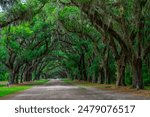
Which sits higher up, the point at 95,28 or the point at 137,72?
the point at 95,28

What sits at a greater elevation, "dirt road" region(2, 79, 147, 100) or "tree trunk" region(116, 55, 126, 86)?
"tree trunk" region(116, 55, 126, 86)

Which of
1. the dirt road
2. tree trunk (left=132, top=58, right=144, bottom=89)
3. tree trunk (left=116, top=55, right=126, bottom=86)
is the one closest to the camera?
the dirt road

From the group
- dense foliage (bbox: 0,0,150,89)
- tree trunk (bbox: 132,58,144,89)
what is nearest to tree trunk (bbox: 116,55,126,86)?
dense foliage (bbox: 0,0,150,89)

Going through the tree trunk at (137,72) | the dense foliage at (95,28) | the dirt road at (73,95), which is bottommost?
the dirt road at (73,95)

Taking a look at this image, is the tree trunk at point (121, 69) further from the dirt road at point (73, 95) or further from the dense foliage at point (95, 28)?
the dirt road at point (73, 95)

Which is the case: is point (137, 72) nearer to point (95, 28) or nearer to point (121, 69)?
point (121, 69)

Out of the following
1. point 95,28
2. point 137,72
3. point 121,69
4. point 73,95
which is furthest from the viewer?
point 121,69

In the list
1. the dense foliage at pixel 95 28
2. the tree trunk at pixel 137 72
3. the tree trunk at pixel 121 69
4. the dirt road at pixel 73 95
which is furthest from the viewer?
the tree trunk at pixel 121 69

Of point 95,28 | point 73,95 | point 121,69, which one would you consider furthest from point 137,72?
point 73,95

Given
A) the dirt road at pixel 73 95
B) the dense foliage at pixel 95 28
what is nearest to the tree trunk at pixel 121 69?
the dense foliage at pixel 95 28

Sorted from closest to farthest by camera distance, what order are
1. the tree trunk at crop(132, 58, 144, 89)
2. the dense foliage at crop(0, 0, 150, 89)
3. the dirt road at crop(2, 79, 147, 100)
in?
the dirt road at crop(2, 79, 147, 100)
the dense foliage at crop(0, 0, 150, 89)
the tree trunk at crop(132, 58, 144, 89)

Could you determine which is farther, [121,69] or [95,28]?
[121,69]

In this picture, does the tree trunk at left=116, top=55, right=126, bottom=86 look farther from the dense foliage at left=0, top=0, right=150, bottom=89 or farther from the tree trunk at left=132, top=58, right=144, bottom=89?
the tree trunk at left=132, top=58, right=144, bottom=89

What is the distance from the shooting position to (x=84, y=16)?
32.1 meters
